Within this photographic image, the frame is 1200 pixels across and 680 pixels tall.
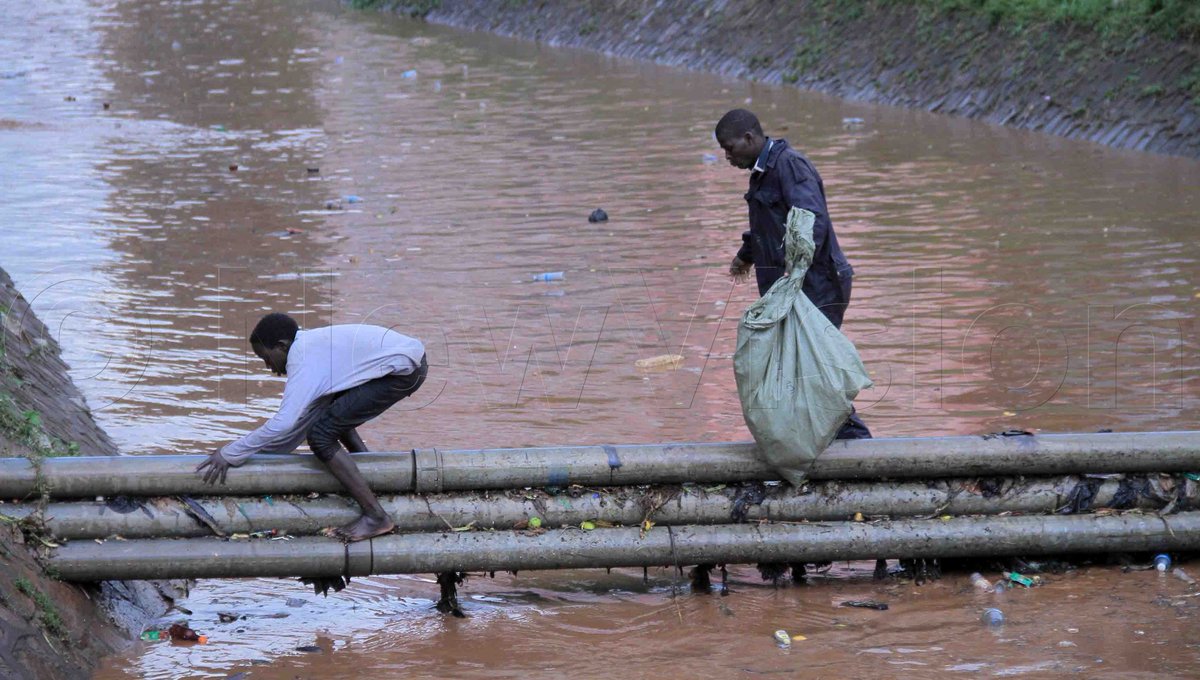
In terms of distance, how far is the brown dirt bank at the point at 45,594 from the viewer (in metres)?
4.58

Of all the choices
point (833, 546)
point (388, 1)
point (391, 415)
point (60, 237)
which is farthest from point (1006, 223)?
point (388, 1)

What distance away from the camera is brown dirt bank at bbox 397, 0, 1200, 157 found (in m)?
15.2

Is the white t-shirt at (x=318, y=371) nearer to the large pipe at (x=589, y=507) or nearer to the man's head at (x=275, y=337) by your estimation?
the man's head at (x=275, y=337)

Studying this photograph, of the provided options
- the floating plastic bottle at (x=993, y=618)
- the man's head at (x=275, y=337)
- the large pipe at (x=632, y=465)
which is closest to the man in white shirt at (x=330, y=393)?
the man's head at (x=275, y=337)

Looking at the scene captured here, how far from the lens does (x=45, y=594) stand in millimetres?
4852

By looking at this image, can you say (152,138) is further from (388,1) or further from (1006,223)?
(388,1)

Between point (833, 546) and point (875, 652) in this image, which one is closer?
point (875, 652)

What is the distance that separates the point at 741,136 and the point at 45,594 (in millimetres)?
3079

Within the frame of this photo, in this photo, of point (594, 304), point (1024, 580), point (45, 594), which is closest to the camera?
point (45, 594)

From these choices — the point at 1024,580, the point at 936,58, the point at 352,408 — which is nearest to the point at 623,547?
the point at 352,408

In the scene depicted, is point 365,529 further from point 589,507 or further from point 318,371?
point 589,507

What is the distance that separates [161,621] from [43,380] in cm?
249

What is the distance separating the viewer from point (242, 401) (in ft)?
26.1

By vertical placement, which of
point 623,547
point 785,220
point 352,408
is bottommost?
point 623,547
